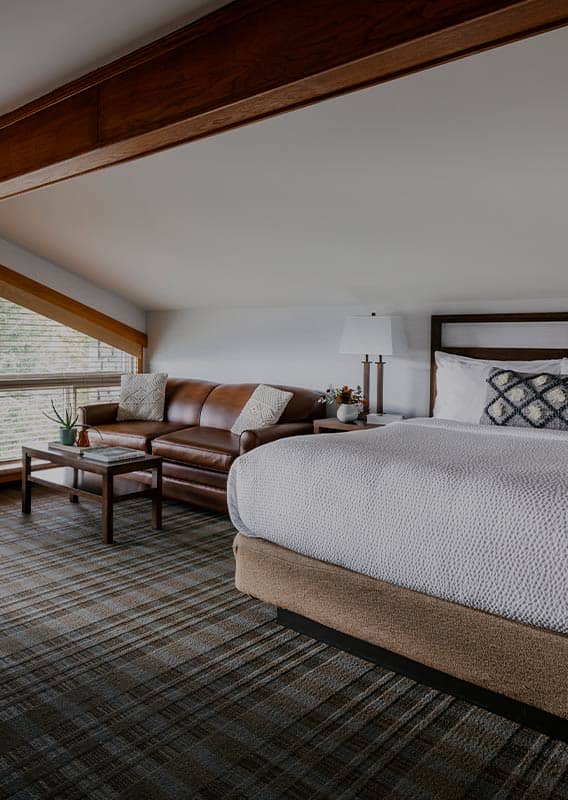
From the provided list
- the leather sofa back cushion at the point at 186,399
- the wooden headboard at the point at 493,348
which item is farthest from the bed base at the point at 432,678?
the leather sofa back cushion at the point at 186,399

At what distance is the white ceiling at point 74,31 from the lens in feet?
7.22

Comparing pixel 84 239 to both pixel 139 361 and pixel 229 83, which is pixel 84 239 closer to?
pixel 139 361

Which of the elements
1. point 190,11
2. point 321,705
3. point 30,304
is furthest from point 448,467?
point 30,304

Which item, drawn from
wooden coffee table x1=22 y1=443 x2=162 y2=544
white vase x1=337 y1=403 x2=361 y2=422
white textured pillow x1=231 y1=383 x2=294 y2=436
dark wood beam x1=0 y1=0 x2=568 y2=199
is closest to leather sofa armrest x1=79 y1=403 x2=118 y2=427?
wooden coffee table x1=22 y1=443 x2=162 y2=544

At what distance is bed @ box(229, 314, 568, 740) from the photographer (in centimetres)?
211

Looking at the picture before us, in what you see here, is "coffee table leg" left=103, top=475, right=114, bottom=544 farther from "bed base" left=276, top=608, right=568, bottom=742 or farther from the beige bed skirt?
"bed base" left=276, top=608, right=568, bottom=742

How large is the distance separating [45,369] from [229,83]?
13.9 feet

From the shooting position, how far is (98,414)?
5.59 metres

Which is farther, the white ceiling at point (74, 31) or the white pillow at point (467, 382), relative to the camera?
the white pillow at point (467, 382)

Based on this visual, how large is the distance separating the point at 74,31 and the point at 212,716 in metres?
2.36

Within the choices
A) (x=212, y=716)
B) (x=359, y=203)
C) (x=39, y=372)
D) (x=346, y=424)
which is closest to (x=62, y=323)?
(x=39, y=372)

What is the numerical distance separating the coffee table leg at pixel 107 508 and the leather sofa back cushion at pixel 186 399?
5.59ft

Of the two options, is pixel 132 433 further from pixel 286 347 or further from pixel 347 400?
pixel 347 400

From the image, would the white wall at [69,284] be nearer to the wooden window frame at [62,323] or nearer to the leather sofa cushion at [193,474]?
the wooden window frame at [62,323]
